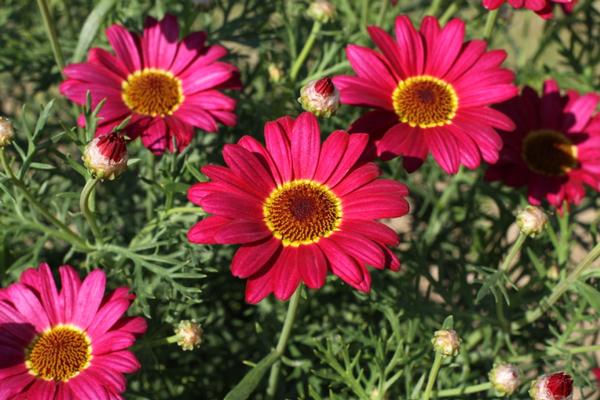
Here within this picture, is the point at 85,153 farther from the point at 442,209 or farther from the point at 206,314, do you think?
the point at 442,209

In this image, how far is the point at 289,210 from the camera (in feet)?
5.32

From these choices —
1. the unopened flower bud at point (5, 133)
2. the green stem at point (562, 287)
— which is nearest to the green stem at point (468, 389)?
the green stem at point (562, 287)

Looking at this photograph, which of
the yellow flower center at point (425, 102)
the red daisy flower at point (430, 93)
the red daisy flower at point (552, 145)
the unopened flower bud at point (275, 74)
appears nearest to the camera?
the red daisy flower at point (430, 93)

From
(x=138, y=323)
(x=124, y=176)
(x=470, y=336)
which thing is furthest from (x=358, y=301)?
(x=138, y=323)

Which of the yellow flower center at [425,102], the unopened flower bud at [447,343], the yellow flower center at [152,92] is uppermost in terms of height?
the yellow flower center at [152,92]

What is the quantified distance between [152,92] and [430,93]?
73 centimetres

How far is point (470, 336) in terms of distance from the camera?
7.43 ft

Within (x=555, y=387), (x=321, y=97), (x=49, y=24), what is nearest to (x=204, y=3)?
(x=49, y=24)

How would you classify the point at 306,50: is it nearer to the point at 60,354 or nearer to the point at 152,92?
the point at 152,92

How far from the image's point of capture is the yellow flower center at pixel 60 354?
156 centimetres

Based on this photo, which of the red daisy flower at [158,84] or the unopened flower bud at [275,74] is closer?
the red daisy flower at [158,84]

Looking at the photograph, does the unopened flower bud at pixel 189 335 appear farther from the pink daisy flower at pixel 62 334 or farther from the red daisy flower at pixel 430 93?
the red daisy flower at pixel 430 93

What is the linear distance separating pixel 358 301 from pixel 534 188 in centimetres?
70

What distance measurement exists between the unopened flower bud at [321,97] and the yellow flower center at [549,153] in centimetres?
77
